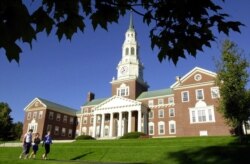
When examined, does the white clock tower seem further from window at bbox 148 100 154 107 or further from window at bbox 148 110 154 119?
window at bbox 148 110 154 119

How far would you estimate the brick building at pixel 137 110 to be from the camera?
1693 inches

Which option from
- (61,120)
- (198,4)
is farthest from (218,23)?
(61,120)

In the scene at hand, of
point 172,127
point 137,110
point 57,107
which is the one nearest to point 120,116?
point 137,110

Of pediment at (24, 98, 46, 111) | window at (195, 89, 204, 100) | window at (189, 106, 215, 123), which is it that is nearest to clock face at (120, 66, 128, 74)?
pediment at (24, 98, 46, 111)

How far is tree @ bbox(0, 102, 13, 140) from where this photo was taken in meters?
67.2

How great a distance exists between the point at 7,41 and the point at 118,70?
59335 millimetres

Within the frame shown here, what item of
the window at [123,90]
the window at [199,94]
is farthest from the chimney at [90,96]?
the window at [199,94]

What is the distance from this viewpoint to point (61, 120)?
64938 mm

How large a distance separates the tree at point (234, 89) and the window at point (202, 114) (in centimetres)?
1570

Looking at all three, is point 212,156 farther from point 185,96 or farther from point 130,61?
point 130,61

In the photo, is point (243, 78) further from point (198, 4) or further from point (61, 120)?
point (61, 120)

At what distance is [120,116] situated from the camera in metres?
52.8

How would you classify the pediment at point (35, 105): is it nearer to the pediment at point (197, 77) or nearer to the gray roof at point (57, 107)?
the gray roof at point (57, 107)

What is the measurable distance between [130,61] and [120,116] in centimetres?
1457
